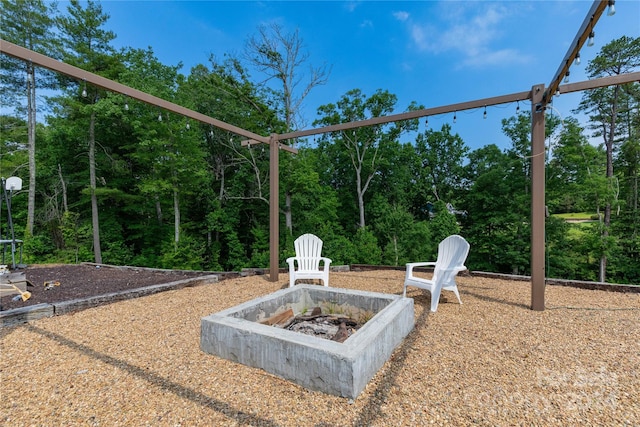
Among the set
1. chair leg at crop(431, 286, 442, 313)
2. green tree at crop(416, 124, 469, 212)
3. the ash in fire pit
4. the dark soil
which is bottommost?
the dark soil

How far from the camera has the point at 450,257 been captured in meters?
3.25

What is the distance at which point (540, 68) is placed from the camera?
3518 mm

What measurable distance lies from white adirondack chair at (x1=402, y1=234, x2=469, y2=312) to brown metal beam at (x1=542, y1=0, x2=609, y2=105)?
1.66 m

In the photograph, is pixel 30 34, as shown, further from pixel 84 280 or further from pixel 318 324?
pixel 318 324

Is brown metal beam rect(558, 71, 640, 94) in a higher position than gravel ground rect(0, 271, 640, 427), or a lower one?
higher

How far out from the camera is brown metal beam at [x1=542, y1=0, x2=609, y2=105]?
1.61m

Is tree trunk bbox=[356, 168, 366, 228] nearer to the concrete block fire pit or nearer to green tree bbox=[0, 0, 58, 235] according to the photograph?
the concrete block fire pit

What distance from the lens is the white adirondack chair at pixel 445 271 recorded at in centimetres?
283

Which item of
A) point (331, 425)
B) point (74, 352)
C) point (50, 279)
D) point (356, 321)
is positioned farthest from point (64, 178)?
point (331, 425)

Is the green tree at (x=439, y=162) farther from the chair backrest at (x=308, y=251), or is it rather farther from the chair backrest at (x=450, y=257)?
the chair backrest at (x=308, y=251)

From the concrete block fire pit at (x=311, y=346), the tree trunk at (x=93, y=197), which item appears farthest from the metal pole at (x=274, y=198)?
the tree trunk at (x=93, y=197)

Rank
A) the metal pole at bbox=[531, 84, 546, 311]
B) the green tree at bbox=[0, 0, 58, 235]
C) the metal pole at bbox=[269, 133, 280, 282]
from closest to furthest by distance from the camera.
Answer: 1. the metal pole at bbox=[531, 84, 546, 311]
2. the metal pole at bbox=[269, 133, 280, 282]
3. the green tree at bbox=[0, 0, 58, 235]

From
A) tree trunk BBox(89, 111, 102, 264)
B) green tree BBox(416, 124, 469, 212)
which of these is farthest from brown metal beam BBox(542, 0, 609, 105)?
tree trunk BBox(89, 111, 102, 264)

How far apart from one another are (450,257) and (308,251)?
191 cm
